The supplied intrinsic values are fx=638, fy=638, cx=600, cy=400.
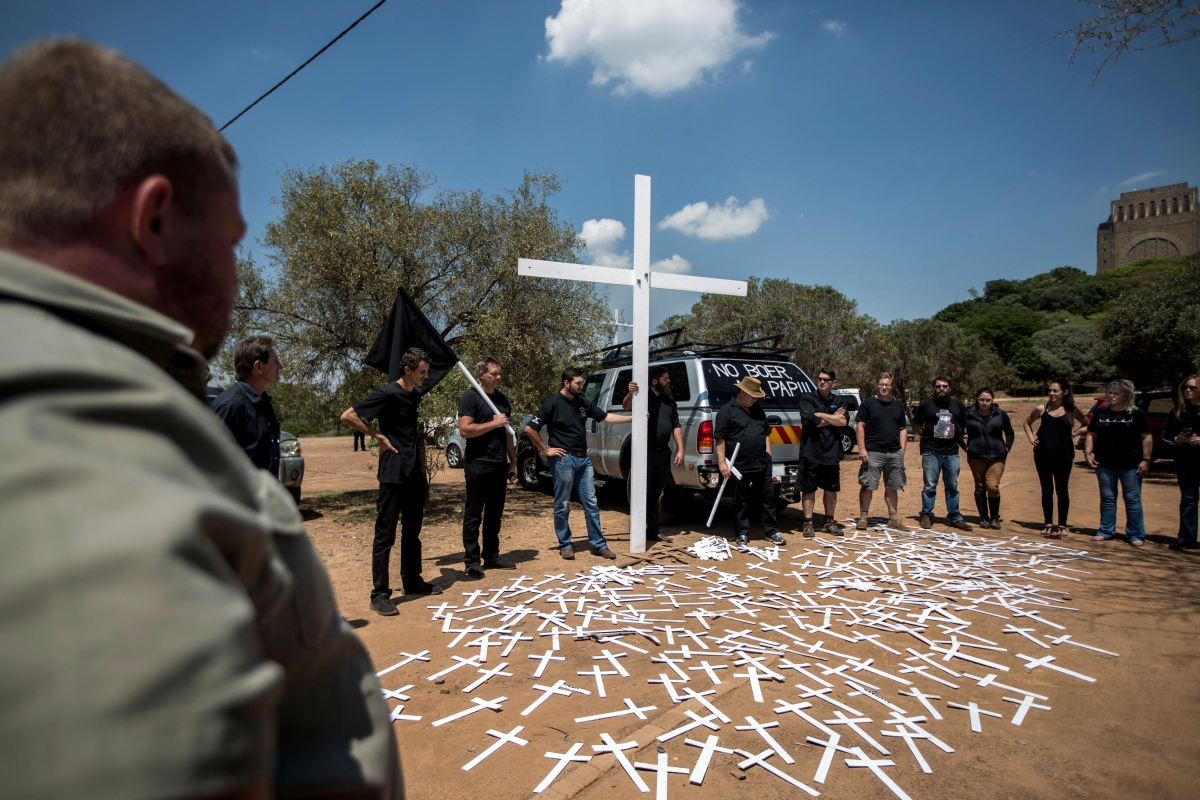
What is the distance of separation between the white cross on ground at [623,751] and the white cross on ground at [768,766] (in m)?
0.54

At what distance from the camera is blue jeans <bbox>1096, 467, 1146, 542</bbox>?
8219mm

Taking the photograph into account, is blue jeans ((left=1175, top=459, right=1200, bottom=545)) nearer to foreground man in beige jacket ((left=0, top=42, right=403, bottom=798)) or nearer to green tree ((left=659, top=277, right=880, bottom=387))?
foreground man in beige jacket ((left=0, top=42, right=403, bottom=798))

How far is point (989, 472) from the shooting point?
9.38 m

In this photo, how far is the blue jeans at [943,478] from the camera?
9352 mm

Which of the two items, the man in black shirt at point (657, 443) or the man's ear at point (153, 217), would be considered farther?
the man in black shirt at point (657, 443)

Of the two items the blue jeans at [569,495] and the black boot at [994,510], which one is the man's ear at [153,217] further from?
the black boot at [994,510]

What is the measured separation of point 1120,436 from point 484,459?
320 inches

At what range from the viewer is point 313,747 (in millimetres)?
879

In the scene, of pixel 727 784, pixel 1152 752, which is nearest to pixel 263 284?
pixel 727 784

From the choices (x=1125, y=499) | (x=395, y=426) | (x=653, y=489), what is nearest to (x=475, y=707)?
(x=395, y=426)

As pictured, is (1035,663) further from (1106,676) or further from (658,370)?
(658,370)

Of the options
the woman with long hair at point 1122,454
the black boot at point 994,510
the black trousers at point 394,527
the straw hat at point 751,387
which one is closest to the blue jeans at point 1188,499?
the woman with long hair at point 1122,454

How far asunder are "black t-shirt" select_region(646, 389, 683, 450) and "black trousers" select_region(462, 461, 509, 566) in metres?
2.24

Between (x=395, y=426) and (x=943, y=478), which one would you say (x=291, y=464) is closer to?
(x=395, y=426)
